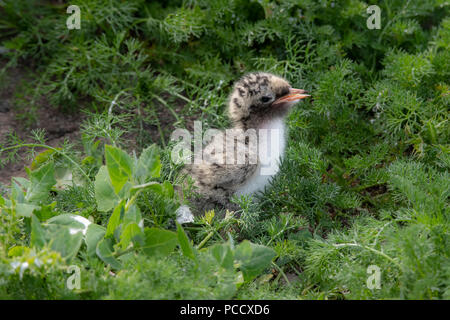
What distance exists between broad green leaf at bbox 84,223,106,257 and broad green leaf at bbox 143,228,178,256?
0.75 ft

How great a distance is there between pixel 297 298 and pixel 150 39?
102 inches

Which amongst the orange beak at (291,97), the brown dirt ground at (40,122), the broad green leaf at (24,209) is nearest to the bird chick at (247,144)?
the orange beak at (291,97)

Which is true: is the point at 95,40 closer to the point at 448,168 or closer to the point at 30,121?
the point at 30,121

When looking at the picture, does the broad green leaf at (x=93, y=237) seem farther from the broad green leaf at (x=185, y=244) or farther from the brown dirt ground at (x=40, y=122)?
the brown dirt ground at (x=40, y=122)

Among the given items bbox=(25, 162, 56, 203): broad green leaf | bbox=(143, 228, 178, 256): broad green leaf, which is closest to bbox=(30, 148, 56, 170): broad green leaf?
bbox=(25, 162, 56, 203): broad green leaf

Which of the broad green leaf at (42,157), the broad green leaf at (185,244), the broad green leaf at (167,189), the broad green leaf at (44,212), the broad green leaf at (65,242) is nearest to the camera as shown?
the broad green leaf at (65,242)

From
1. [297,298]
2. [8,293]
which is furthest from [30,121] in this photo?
[297,298]

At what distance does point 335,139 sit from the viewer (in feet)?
11.1

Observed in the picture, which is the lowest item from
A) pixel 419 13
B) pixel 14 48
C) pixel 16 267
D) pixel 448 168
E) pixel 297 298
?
pixel 297 298

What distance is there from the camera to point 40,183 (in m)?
2.68

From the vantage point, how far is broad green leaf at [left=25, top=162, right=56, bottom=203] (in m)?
2.65

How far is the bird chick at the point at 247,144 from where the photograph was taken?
3010mm

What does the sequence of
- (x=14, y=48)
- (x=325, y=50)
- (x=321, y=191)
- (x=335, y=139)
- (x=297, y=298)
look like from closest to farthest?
(x=297, y=298), (x=321, y=191), (x=335, y=139), (x=325, y=50), (x=14, y=48)

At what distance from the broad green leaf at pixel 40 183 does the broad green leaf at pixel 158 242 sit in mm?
649
